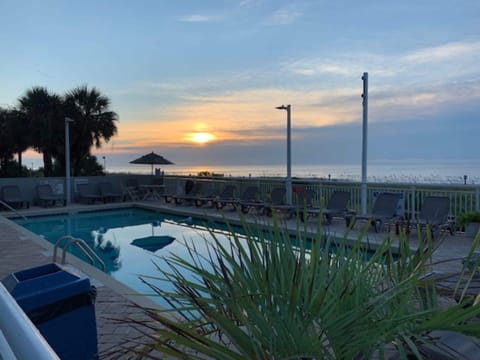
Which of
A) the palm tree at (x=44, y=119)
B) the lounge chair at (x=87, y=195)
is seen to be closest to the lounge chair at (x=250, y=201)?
the lounge chair at (x=87, y=195)

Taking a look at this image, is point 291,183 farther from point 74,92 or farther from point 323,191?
point 74,92

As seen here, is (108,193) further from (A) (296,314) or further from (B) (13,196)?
(A) (296,314)

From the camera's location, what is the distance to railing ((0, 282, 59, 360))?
1.87 feet

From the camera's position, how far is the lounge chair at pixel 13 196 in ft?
43.1

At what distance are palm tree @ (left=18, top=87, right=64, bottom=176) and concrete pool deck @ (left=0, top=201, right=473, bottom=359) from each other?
823cm

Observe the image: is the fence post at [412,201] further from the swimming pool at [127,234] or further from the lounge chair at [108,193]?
the lounge chair at [108,193]

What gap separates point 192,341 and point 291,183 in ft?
35.0

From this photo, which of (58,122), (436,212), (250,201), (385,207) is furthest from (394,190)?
(58,122)

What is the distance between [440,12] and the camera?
9.30m

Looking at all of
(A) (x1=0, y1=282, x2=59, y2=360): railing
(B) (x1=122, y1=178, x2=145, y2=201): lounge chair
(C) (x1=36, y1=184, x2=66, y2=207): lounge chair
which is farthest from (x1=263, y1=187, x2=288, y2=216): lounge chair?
(A) (x1=0, y1=282, x2=59, y2=360): railing

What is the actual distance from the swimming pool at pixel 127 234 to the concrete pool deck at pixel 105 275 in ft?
2.87

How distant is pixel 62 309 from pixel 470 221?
285 inches

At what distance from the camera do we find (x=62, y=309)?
238cm

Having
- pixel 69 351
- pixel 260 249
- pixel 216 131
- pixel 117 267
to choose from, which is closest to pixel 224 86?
pixel 216 131
